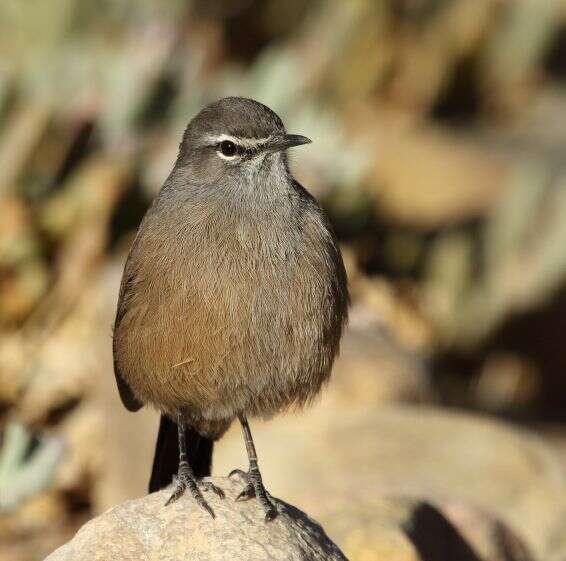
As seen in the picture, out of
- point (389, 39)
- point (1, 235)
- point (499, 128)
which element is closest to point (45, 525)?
point (1, 235)

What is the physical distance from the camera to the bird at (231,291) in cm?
503

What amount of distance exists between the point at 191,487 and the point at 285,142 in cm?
143

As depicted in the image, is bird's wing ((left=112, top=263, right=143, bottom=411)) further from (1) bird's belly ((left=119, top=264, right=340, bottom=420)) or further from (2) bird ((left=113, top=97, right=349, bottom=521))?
(1) bird's belly ((left=119, top=264, right=340, bottom=420))

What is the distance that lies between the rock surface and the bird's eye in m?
1.41

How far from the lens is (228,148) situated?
540 centimetres

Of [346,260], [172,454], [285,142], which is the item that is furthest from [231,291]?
[346,260]

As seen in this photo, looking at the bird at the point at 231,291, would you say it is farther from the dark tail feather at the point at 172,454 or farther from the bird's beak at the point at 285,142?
the dark tail feather at the point at 172,454

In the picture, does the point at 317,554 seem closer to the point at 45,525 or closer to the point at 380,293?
the point at 45,525

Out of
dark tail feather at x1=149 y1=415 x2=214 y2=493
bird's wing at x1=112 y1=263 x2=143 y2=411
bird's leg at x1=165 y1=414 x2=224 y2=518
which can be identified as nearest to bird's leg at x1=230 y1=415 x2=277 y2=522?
bird's leg at x1=165 y1=414 x2=224 y2=518

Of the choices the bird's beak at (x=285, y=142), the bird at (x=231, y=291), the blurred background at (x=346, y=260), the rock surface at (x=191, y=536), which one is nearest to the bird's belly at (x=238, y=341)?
the bird at (x=231, y=291)

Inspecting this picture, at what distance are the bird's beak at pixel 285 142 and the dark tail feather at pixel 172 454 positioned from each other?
1.30m

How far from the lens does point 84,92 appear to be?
8.86 meters

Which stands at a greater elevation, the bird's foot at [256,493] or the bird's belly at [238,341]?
the bird's belly at [238,341]

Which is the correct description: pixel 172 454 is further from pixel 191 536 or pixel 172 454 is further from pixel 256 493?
pixel 191 536
